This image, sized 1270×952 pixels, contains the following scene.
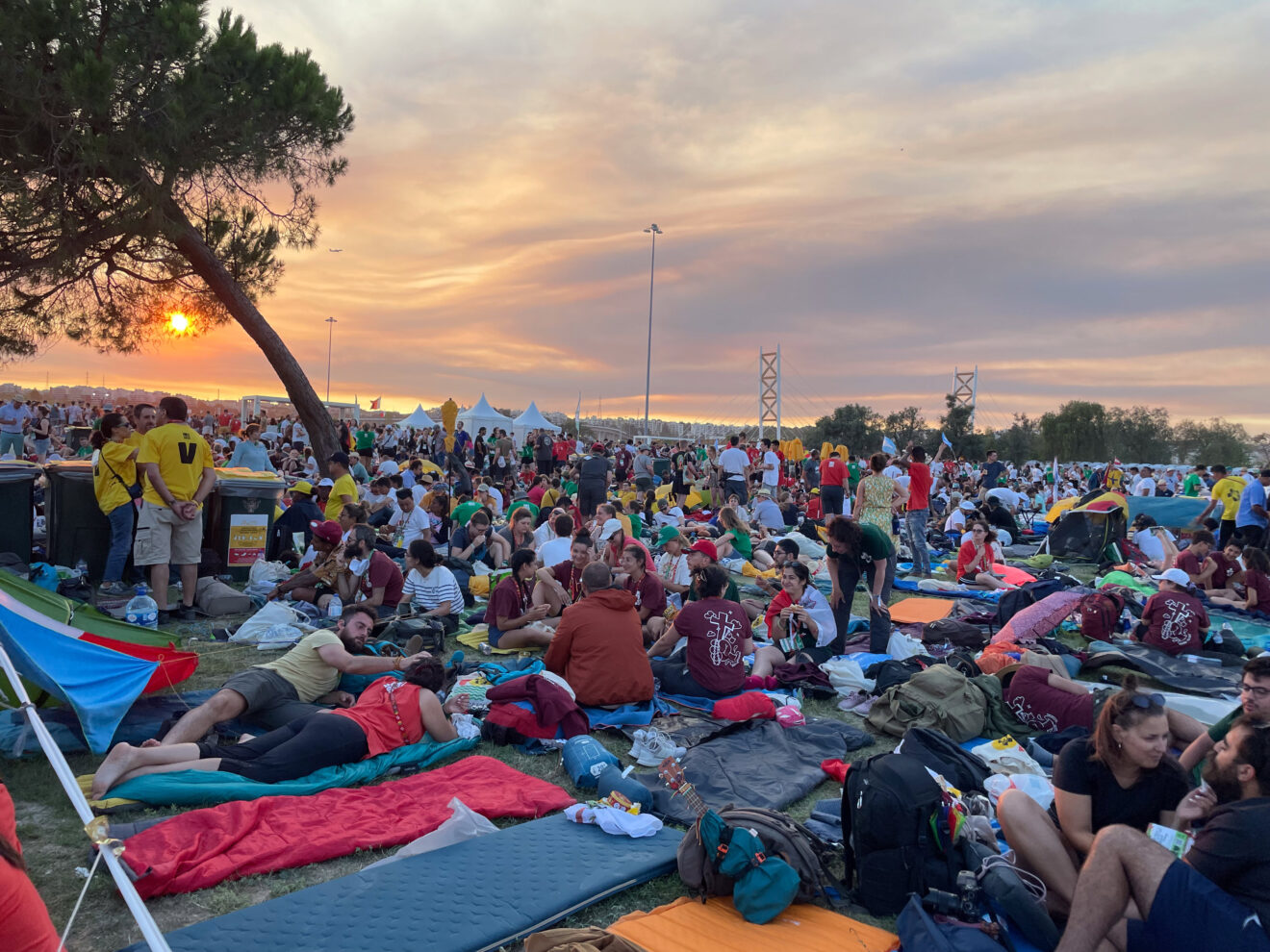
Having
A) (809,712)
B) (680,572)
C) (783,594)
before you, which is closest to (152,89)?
(680,572)

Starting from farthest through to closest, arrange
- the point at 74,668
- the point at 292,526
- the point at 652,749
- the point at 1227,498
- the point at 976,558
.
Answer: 1. the point at 1227,498
2. the point at 976,558
3. the point at 292,526
4. the point at 652,749
5. the point at 74,668

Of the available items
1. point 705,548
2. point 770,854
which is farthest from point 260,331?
point 770,854

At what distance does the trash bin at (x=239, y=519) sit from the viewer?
29.9 feet

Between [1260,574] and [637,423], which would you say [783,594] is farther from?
[637,423]

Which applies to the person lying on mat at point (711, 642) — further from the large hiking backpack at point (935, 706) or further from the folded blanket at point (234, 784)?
the folded blanket at point (234, 784)

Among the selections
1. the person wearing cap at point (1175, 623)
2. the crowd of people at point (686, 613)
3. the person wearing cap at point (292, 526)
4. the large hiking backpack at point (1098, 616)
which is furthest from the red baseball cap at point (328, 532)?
the person wearing cap at point (1175, 623)

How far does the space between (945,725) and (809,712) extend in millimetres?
980

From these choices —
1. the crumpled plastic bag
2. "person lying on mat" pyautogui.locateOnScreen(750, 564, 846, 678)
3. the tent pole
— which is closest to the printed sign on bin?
the tent pole

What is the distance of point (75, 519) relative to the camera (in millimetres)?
8383

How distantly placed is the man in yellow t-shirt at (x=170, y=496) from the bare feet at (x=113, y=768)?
3765 millimetres

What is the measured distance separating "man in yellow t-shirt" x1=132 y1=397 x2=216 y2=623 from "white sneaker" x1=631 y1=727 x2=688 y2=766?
192 inches

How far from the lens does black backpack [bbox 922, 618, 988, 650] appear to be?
759cm

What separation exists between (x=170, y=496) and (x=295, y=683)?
10.6 ft

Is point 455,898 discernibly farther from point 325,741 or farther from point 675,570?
point 675,570
